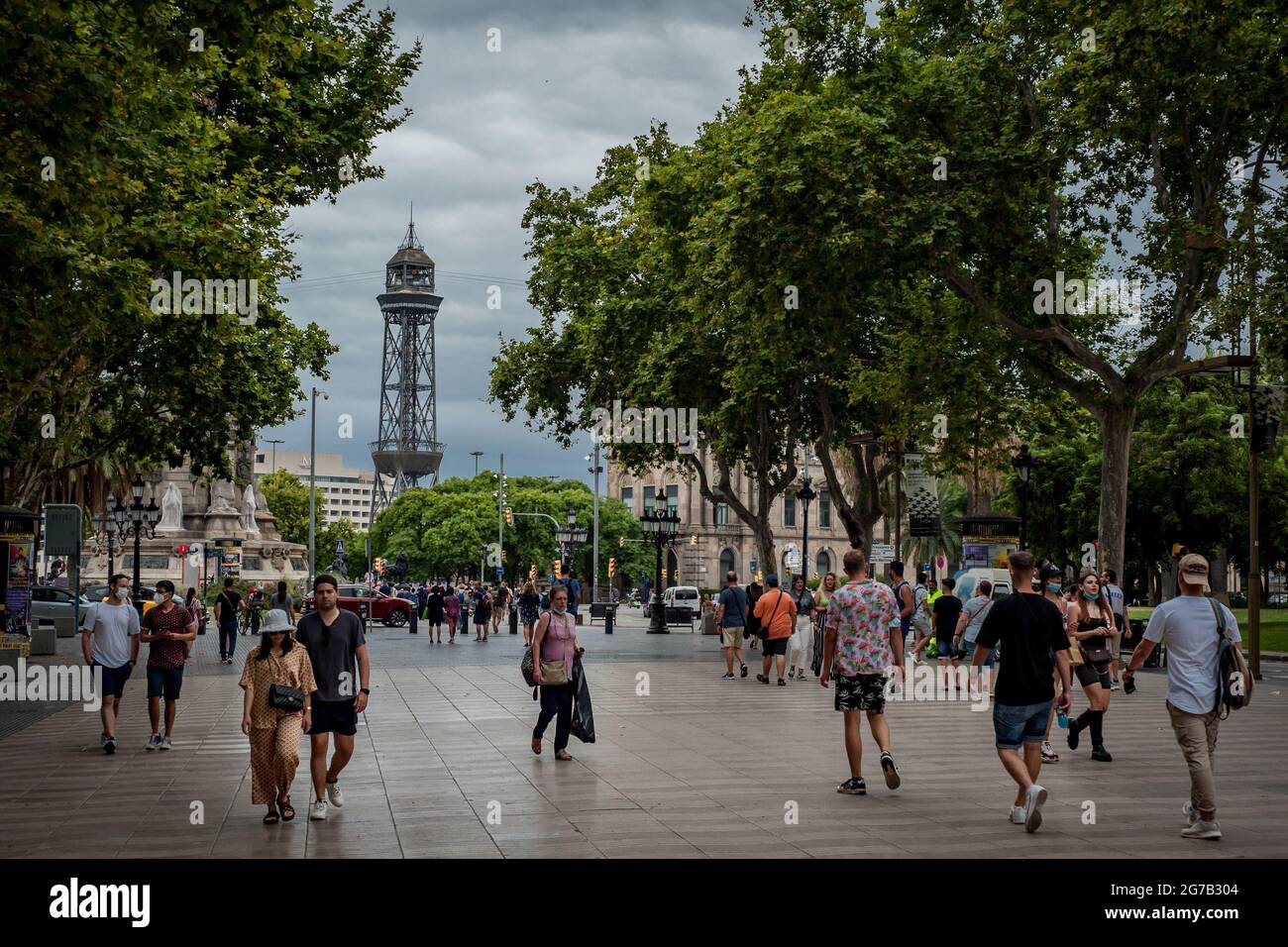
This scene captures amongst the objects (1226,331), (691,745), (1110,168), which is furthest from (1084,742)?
(1110,168)

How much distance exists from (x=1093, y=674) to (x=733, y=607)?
1273 centimetres

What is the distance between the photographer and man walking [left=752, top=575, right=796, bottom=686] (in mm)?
24547

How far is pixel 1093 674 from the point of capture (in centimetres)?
1406

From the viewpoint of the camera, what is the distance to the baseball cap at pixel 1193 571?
9742mm

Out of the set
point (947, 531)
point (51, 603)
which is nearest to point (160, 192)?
point (51, 603)

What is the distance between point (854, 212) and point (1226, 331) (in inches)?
264

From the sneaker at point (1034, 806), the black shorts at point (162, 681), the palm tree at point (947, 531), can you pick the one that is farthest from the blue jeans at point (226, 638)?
the palm tree at point (947, 531)

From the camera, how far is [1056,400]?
35.9 meters

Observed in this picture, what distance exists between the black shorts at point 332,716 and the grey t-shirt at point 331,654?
0.04 metres

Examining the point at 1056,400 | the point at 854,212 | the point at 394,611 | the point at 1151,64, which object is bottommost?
the point at 394,611

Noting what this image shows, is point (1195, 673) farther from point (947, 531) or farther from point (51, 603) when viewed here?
point (947, 531)

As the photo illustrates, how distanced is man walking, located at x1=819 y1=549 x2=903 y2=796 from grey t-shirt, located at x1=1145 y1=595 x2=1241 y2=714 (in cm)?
234
